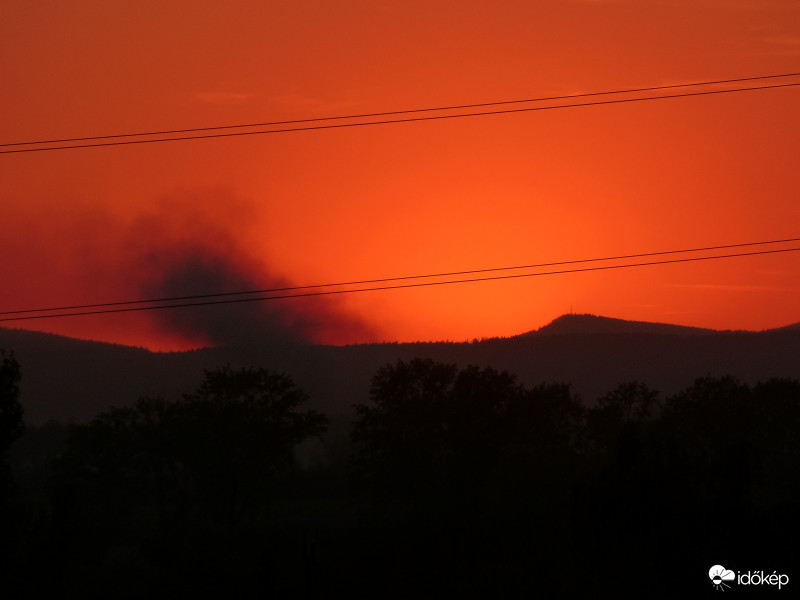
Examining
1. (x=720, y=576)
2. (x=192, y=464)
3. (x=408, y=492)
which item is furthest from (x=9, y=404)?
(x=408, y=492)

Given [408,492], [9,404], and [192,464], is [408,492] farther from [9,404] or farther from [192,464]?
[9,404]

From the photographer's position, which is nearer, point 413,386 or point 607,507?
point 607,507

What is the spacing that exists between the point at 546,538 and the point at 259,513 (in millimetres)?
55153

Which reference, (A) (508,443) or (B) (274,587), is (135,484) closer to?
(A) (508,443)

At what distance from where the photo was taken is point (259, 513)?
10231 centimetres

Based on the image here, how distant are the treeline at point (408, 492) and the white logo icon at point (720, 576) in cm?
292

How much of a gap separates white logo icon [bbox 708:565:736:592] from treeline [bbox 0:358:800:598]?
2919 millimetres

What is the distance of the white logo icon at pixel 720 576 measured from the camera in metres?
32.6

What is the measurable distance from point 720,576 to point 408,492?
203ft

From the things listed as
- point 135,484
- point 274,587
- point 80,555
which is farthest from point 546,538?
point 135,484

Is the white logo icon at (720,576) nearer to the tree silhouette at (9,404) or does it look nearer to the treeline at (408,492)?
the treeline at (408,492)

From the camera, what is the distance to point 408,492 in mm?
93688

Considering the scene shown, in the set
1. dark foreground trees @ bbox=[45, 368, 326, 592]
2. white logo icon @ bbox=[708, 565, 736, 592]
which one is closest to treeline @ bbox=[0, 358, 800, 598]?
dark foreground trees @ bbox=[45, 368, 326, 592]

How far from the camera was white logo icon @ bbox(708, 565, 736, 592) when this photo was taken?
32.6m
